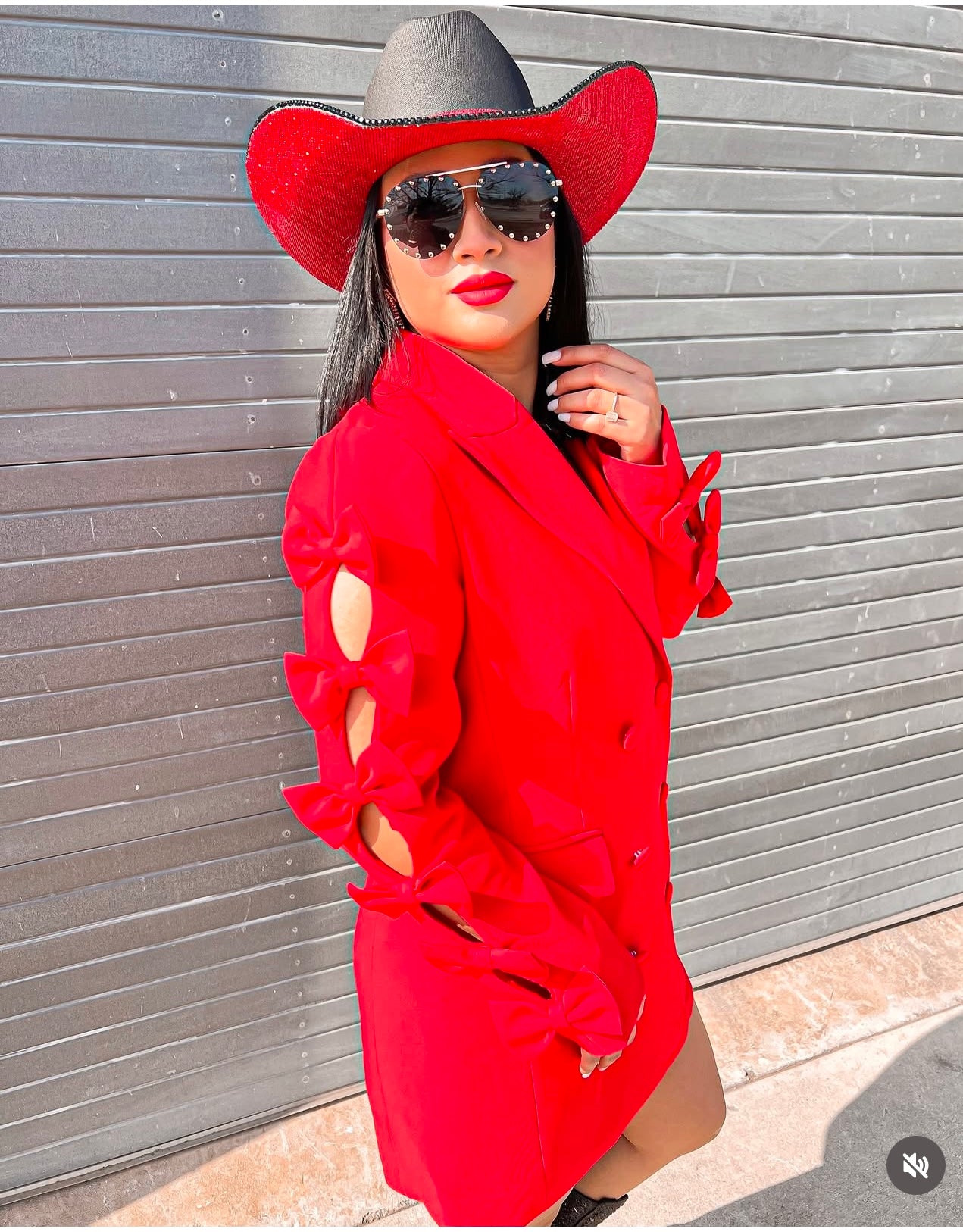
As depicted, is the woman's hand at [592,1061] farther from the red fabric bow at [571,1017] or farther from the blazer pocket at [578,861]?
the blazer pocket at [578,861]

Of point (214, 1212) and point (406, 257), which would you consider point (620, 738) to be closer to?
point (406, 257)

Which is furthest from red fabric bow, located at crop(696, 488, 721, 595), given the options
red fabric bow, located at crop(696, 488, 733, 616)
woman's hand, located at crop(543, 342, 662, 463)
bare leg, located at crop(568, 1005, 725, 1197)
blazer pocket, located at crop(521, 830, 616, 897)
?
bare leg, located at crop(568, 1005, 725, 1197)

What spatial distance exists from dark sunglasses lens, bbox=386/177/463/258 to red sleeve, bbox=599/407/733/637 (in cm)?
48

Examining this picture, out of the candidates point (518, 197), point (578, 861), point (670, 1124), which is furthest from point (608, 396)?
point (670, 1124)

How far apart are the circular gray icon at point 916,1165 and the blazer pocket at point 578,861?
1911 millimetres

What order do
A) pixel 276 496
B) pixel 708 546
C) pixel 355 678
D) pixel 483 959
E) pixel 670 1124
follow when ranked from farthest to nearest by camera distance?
1. pixel 276 496
2. pixel 670 1124
3. pixel 708 546
4. pixel 483 959
5. pixel 355 678

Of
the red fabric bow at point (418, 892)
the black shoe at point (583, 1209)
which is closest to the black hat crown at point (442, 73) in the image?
the red fabric bow at point (418, 892)

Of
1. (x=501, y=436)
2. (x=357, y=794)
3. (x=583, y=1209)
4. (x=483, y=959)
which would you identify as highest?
(x=501, y=436)

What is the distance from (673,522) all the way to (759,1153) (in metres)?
2.15

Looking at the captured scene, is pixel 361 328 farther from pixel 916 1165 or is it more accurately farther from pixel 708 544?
pixel 916 1165

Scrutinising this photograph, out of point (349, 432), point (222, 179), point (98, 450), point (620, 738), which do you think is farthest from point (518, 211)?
point (98, 450)

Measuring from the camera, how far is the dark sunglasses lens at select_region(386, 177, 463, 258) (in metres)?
1.53

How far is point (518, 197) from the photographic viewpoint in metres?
1.56

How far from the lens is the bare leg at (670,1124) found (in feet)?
6.98
